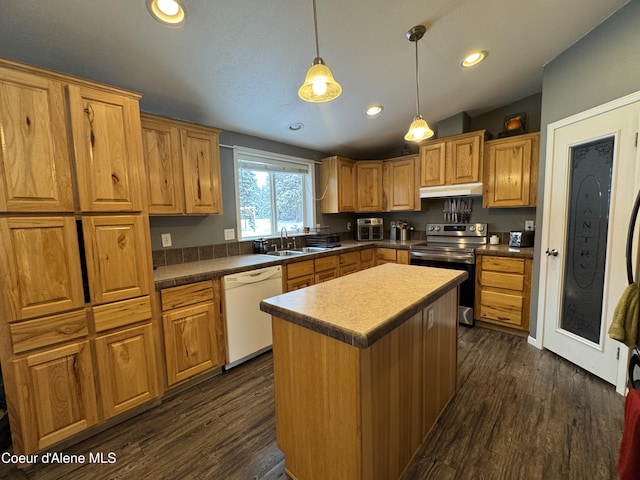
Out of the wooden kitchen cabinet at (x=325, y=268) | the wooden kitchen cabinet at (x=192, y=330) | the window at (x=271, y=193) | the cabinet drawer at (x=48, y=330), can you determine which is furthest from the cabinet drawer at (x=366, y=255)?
the cabinet drawer at (x=48, y=330)

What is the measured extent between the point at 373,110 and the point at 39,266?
3053mm

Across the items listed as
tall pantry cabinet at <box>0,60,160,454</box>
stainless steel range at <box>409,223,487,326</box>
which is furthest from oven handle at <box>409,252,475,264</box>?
tall pantry cabinet at <box>0,60,160,454</box>

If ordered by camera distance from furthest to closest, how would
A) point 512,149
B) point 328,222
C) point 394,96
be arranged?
point 328,222
point 512,149
point 394,96

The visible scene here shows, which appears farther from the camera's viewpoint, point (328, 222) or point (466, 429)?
point (328, 222)

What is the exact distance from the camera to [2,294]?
1.38 metres

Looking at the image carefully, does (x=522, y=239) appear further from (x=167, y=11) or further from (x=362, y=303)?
(x=167, y=11)

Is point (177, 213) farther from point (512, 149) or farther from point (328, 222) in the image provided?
point (512, 149)

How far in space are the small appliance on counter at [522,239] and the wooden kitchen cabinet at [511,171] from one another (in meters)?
0.32

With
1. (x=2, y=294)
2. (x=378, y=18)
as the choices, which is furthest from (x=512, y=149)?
(x=2, y=294)

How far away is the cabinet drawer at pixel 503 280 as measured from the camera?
9.27 ft

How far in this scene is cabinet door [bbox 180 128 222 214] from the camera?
237 cm

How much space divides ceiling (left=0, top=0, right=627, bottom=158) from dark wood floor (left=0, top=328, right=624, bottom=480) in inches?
92.6

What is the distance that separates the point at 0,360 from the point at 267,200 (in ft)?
8.39

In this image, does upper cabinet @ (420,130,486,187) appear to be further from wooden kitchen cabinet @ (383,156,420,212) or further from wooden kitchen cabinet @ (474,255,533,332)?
wooden kitchen cabinet @ (474,255,533,332)
